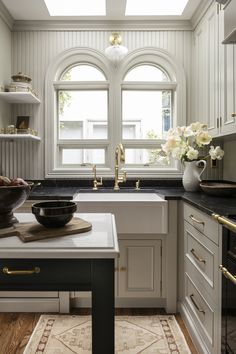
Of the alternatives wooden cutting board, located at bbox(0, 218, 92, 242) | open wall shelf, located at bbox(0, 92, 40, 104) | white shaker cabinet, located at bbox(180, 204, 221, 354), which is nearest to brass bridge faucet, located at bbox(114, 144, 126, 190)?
white shaker cabinet, located at bbox(180, 204, 221, 354)

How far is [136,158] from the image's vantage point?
321 centimetres

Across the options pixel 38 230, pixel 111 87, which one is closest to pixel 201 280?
pixel 38 230

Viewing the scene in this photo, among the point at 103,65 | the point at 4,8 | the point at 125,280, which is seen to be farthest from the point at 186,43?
the point at 125,280

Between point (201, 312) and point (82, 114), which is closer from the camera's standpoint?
point (201, 312)

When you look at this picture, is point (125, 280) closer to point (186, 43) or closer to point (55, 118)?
point (55, 118)

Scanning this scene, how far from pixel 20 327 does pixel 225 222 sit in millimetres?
1672

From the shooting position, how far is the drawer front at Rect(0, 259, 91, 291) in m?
0.95

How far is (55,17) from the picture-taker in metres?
2.92

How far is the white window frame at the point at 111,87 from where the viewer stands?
3014mm

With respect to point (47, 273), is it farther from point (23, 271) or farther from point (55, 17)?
point (55, 17)

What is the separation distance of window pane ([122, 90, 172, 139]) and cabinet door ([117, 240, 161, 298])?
48.6 inches

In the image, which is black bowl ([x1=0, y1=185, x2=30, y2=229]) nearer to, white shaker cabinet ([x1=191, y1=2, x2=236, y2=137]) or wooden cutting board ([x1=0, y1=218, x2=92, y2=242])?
wooden cutting board ([x1=0, y1=218, x2=92, y2=242])

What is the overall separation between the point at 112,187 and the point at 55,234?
6.35ft

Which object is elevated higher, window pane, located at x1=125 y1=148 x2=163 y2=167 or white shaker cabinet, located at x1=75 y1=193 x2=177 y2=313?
window pane, located at x1=125 y1=148 x2=163 y2=167
